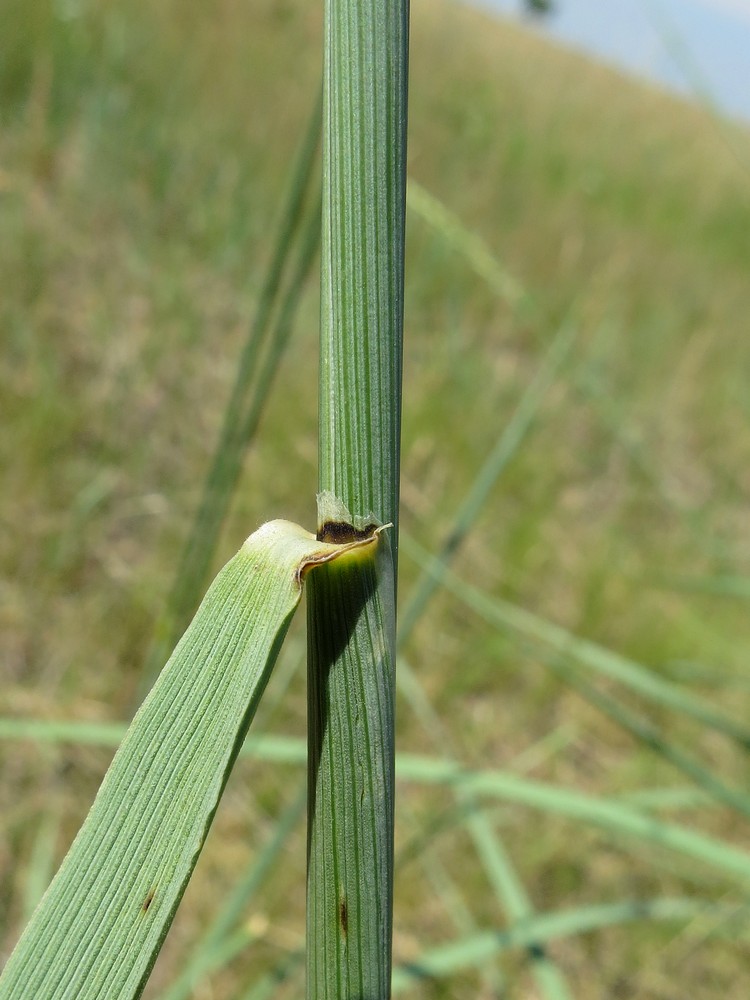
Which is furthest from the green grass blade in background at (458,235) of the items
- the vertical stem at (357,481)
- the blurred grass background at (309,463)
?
the vertical stem at (357,481)

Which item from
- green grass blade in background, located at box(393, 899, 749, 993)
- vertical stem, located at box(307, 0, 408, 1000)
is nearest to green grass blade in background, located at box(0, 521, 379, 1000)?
Answer: vertical stem, located at box(307, 0, 408, 1000)

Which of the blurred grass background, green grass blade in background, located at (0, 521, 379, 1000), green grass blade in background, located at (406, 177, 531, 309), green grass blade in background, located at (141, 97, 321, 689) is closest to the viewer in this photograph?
green grass blade in background, located at (0, 521, 379, 1000)

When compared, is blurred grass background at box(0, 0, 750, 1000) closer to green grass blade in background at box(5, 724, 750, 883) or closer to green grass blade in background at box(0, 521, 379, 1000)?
green grass blade in background at box(5, 724, 750, 883)

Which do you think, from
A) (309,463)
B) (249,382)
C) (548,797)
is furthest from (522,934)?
(309,463)

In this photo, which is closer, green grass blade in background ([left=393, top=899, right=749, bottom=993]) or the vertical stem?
the vertical stem

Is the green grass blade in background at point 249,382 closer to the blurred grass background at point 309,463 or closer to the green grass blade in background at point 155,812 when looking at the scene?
the blurred grass background at point 309,463

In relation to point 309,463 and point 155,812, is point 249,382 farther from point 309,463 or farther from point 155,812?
point 309,463
